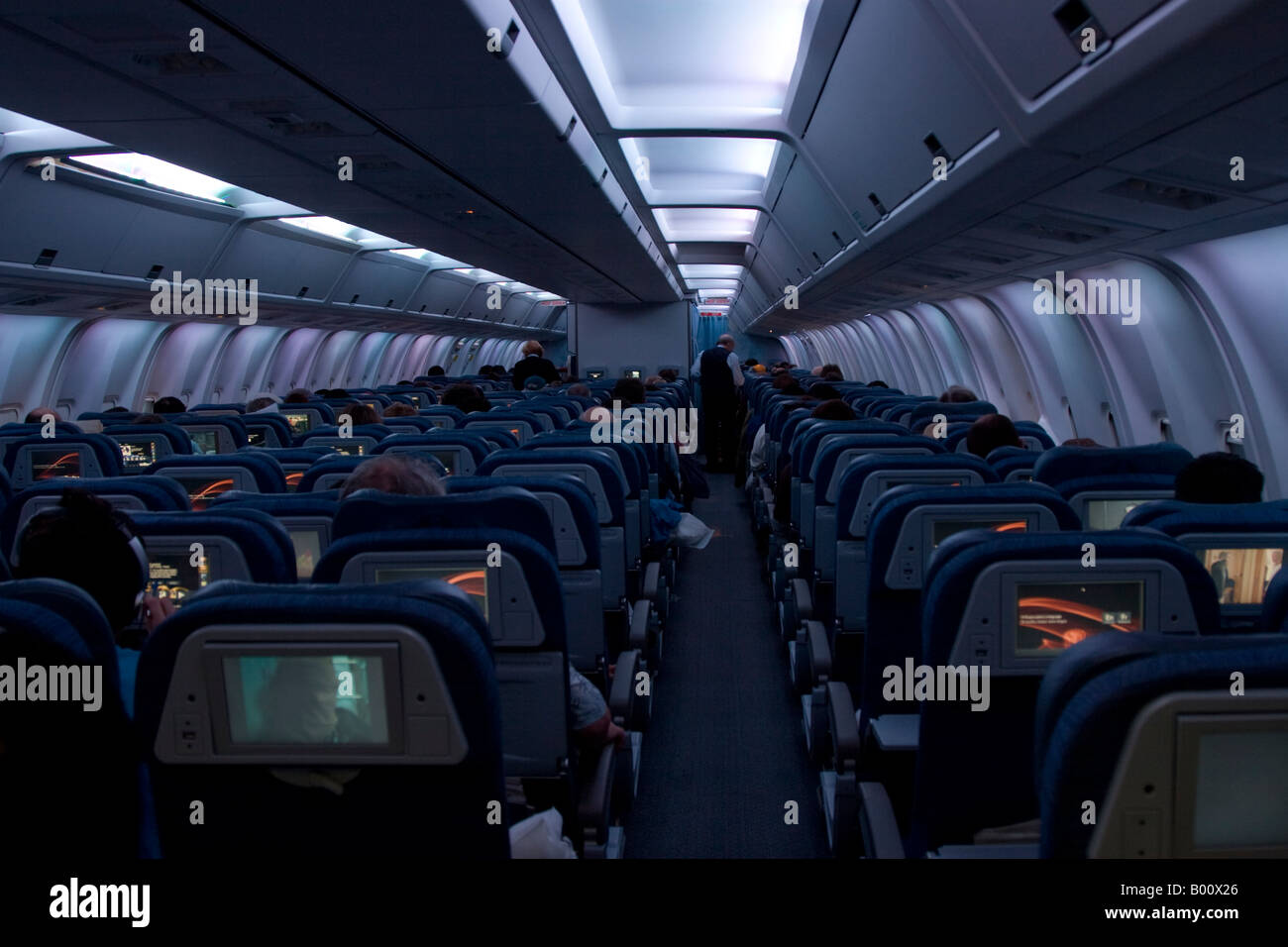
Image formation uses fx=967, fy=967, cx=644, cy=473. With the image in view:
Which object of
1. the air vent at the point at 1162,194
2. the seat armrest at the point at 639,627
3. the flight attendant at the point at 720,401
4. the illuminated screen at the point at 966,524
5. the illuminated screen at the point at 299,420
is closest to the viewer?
the illuminated screen at the point at 966,524

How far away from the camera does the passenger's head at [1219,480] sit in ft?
10.6

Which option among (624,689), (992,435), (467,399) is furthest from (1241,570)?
(467,399)

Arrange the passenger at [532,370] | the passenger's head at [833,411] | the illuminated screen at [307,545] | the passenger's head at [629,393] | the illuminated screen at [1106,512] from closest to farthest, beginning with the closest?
the illuminated screen at [307,545] < the illuminated screen at [1106,512] < the passenger's head at [833,411] < the passenger's head at [629,393] < the passenger at [532,370]

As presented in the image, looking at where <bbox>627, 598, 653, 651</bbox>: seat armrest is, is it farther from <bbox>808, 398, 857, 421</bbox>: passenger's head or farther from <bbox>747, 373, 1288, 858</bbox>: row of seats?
<bbox>808, 398, 857, 421</bbox>: passenger's head

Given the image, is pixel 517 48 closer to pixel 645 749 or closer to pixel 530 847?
pixel 645 749

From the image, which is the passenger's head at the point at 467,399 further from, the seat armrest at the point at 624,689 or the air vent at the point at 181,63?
the seat armrest at the point at 624,689

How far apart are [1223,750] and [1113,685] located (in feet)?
0.59

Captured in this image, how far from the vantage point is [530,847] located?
218cm

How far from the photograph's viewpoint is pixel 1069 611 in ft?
6.95

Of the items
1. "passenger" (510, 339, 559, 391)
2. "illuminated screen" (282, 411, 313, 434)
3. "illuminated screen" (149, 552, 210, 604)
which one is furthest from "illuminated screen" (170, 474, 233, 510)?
"passenger" (510, 339, 559, 391)

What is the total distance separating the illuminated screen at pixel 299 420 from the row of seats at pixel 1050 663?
6775 mm

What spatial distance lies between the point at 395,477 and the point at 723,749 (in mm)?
2370

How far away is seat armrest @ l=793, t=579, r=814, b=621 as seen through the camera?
4.89m

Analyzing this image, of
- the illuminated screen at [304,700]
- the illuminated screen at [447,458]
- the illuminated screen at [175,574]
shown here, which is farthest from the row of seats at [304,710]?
the illuminated screen at [447,458]
